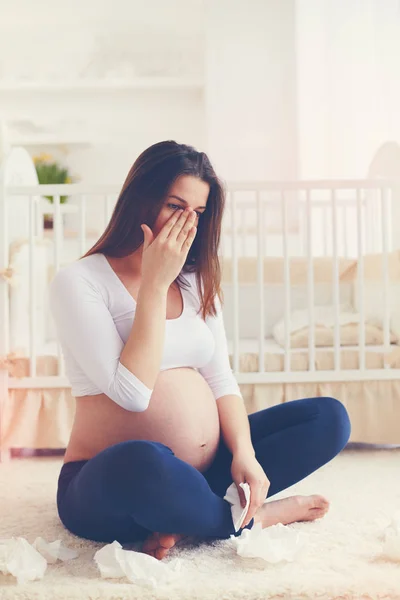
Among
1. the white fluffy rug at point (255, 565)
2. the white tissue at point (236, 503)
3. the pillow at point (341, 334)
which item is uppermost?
the pillow at point (341, 334)

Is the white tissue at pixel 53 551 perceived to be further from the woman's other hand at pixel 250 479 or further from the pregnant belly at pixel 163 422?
the woman's other hand at pixel 250 479

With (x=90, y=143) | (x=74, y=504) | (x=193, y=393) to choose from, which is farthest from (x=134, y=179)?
(x=90, y=143)

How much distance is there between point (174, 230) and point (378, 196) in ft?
6.28

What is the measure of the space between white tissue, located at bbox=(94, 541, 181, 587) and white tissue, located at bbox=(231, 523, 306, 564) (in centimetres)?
12

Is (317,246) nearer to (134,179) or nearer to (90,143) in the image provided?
(90,143)

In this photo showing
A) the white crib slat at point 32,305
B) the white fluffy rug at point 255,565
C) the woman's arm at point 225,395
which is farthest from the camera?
the white crib slat at point 32,305

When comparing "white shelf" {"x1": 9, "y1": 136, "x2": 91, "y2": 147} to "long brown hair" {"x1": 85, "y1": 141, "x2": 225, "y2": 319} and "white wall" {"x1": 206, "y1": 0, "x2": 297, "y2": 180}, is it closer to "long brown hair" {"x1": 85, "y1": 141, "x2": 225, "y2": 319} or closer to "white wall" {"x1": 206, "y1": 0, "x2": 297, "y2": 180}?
"white wall" {"x1": 206, "y1": 0, "x2": 297, "y2": 180}

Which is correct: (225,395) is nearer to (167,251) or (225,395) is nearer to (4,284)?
(167,251)

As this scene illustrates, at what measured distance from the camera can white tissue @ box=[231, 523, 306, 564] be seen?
3.55 ft

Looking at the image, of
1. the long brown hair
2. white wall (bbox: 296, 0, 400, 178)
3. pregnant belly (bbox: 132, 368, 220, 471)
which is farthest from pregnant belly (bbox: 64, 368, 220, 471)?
white wall (bbox: 296, 0, 400, 178)

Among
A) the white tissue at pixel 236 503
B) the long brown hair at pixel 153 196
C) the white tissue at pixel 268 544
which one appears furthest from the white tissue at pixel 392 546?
the long brown hair at pixel 153 196

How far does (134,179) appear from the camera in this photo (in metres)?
1.19

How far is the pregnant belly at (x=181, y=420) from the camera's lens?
45.2 inches

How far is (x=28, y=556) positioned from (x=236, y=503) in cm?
35
